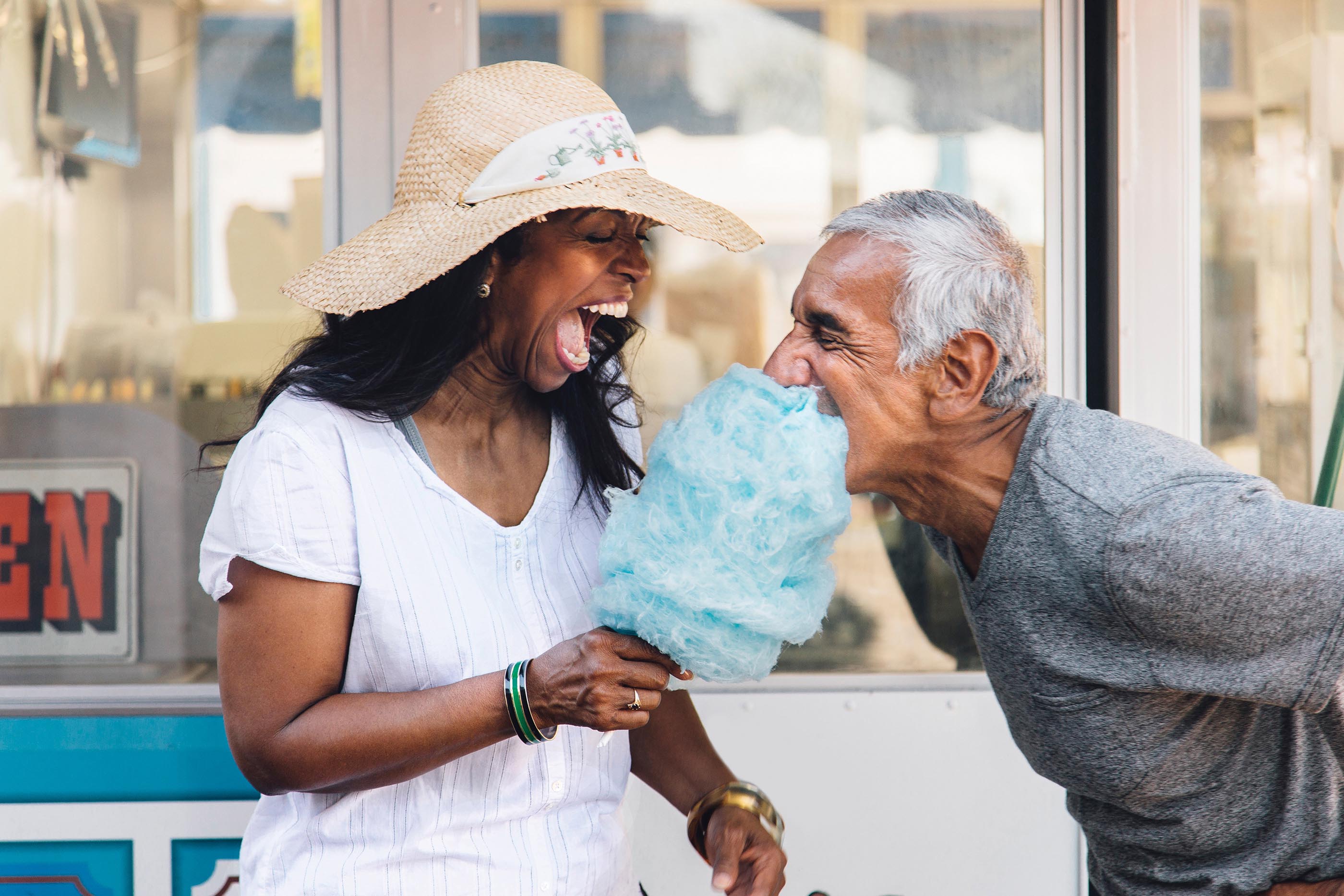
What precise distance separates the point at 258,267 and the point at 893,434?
5.67 feet

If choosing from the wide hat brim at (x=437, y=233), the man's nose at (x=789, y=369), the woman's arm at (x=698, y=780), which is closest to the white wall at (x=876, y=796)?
the woman's arm at (x=698, y=780)

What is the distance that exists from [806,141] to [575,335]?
132 centimetres

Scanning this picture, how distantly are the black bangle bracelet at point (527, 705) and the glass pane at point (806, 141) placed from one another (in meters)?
1.37

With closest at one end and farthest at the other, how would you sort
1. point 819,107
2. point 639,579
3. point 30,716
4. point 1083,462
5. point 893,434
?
point 639,579
point 1083,462
point 893,434
point 30,716
point 819,107

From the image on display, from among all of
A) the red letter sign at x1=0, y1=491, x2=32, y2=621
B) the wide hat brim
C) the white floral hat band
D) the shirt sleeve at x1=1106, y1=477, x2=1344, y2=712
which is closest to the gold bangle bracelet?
the shirt sleeve at x1=1106, y1=477, x2=1344, y2=712

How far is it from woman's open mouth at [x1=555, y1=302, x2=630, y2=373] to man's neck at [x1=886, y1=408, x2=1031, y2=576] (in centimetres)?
53

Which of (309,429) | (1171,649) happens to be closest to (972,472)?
(1171,649)

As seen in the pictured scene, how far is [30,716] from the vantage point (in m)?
2.57

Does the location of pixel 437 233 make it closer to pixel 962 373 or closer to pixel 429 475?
pixel 429 475

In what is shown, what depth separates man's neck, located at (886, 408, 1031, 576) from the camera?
1.68 m

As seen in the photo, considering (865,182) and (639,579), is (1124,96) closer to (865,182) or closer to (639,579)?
(865,182)

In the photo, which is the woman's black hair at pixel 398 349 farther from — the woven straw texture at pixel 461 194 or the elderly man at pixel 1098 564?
the elderly man at pixel 1098 564

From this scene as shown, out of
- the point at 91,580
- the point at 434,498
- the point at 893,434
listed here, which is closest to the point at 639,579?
the point at 434,498

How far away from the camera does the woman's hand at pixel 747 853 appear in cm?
168
